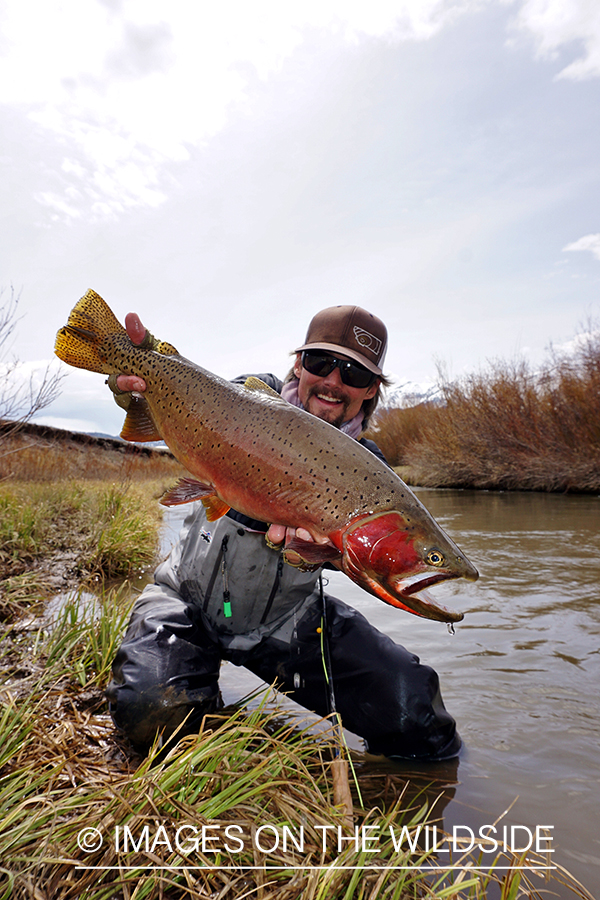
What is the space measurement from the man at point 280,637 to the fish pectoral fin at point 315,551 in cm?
84

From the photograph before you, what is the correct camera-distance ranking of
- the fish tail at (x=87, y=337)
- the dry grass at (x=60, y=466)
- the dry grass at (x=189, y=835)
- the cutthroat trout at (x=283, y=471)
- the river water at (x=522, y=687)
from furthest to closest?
1. the dry grass at (x=60, y=466)
2. the fish tail at (x=87, y=337)
3. the river water at (x=522, y=687)
4. the cutthroat trout at (x=283, y=471)
5. the dry grass at (x=189, y=835)

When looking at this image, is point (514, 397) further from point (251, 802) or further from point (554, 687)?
point (251, 802)

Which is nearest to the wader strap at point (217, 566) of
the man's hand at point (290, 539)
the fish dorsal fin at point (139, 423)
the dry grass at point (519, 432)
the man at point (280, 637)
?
the man at point (280, 637)

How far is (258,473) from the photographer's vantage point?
2297mm

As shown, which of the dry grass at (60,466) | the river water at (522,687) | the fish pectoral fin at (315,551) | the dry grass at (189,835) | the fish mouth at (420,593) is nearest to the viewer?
Answer: the dry grass at (189,835)

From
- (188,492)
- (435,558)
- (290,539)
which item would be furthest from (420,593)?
(188,492)

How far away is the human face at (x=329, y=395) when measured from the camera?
3.39 metres

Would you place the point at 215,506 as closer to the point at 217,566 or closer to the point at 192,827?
the point at 217,566

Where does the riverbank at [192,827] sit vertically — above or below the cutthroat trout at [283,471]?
below

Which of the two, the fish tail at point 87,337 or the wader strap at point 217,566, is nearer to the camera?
the fish tail at point 87,337

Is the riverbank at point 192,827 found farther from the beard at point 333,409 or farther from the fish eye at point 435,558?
the beard at point 333,409

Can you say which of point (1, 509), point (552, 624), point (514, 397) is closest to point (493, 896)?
point (552, 624)

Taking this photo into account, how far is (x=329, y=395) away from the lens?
341cm

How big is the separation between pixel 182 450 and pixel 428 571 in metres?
1.27
